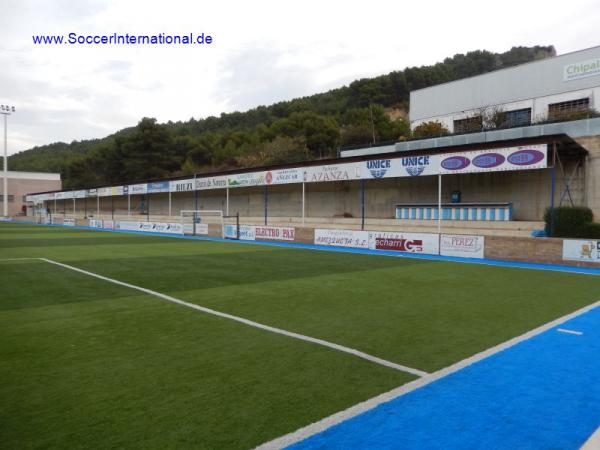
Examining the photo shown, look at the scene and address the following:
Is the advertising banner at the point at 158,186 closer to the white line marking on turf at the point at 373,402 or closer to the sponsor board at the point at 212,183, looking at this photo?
the sponsor board at the point at 212,183

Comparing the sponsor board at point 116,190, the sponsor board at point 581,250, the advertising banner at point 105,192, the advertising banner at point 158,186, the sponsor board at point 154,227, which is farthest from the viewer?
the advertising banner at point 105,192

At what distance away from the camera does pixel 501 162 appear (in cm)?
1822

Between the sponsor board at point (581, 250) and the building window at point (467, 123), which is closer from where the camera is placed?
the sponsor board at point (581, 250)

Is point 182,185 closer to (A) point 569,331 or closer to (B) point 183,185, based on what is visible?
(B) point 183,185

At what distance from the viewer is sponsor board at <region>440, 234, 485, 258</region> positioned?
17219mm

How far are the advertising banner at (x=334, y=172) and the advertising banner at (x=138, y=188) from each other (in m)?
21.4

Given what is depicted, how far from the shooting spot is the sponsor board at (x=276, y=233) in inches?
984

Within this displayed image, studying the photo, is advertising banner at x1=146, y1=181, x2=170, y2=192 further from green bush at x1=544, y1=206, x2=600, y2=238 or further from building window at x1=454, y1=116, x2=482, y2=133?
green bush at x1=544, y1=206, x2=600, y2=238

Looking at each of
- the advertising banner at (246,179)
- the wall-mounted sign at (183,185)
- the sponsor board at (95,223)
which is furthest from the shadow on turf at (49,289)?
the sponsor board at (95,223)

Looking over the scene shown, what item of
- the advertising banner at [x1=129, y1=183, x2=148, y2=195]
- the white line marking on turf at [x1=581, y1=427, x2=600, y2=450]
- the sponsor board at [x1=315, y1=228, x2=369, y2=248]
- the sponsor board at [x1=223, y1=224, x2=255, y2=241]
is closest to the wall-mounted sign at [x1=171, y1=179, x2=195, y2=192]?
the advertising banner at [x1=129, y1=183, x2=148, y2=195]

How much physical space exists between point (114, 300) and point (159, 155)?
217 ft

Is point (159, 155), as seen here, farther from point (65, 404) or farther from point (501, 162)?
point (65, 404)

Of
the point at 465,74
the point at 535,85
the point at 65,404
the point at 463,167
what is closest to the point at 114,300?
the point at 65,404

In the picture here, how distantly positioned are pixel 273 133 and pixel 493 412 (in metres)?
62.6
